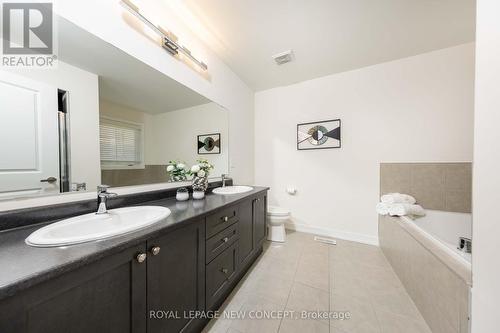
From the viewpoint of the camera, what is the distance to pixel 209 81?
1954 millimetres

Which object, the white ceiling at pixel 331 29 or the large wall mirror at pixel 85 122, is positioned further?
the white ceiling at pixel 331 29

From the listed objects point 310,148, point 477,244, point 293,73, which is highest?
point 293,73

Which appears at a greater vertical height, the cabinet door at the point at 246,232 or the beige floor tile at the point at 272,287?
the cabinet door at the point at 246,232

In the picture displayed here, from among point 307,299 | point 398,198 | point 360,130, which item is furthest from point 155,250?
point 360,130

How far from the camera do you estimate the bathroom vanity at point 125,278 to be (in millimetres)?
458

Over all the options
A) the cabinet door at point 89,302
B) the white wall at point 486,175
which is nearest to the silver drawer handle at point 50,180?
the cabinet door at point 89,302

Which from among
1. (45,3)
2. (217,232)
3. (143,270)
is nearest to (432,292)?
(217,232)

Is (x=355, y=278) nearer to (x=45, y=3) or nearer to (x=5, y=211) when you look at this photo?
(x=5, y=211)

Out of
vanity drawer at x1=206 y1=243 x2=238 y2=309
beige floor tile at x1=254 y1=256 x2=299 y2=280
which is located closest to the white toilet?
beige floor tile at x1=254 y1=256 x2=299 y2=280

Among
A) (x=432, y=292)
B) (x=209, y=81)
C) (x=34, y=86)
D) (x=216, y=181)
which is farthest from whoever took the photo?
(x=216, y=181)

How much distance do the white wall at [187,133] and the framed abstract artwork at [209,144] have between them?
1.8 inches

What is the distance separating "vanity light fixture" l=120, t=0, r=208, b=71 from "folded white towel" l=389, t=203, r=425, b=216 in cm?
251

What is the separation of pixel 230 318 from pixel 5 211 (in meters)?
1.35

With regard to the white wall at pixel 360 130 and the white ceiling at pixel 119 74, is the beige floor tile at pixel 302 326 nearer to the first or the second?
the white wall at pixel 360 130
